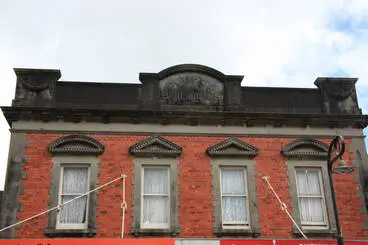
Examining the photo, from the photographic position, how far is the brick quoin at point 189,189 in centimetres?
1292

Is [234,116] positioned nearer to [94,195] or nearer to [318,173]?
[318,173]

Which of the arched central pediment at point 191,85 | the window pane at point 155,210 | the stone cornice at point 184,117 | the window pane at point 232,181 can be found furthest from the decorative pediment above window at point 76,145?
the window pane at point 232,181

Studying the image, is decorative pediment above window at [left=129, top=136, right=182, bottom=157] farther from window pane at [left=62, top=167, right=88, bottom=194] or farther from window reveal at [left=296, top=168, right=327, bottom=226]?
window reveal at [left=296, top=168, right=327, bottom=226]

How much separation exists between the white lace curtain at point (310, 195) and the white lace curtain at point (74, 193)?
6655mm

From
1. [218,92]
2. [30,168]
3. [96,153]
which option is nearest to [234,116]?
[218,92]

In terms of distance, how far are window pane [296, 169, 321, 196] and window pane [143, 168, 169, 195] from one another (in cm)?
423

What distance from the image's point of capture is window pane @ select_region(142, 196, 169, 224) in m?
13.2

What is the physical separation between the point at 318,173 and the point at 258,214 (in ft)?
8.24

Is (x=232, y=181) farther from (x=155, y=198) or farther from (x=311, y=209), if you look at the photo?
(x=311, y=209)

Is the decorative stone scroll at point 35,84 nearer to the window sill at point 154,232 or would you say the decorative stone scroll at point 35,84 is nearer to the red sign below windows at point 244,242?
the window sill at point 154,232

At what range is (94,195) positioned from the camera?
1311 cm

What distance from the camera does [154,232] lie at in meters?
12.8

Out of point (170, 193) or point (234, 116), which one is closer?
point (170, 193)

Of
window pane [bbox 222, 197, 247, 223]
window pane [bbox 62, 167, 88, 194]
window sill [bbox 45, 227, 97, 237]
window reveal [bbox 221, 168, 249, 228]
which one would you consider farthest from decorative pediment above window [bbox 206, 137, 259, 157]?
window sill [bbox 45, 227, 97, 237]
